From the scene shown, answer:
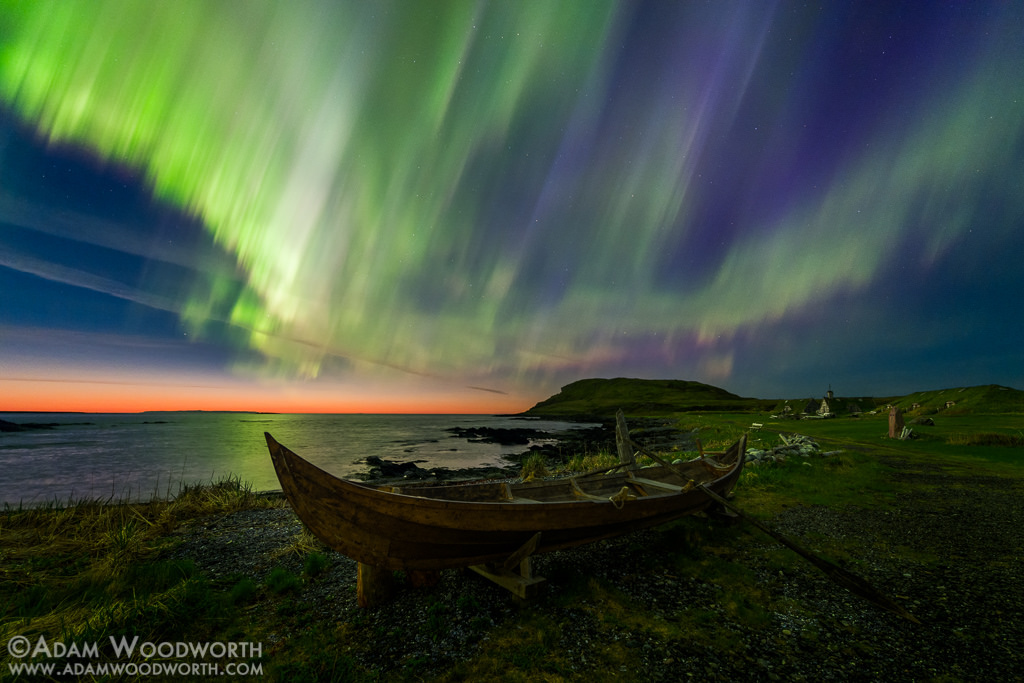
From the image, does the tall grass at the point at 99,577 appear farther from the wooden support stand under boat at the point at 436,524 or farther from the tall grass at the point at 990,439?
the tall grass at the point at 990,439

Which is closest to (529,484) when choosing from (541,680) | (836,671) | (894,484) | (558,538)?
(558,538)

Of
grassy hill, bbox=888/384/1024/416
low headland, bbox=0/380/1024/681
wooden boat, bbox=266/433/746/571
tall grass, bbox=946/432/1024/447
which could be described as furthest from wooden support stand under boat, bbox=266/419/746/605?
grassy hill, bbox=888/384/1024/416

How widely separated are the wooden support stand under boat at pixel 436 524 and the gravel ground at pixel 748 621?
0.77 m

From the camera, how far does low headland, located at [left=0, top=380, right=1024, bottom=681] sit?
17.0ft

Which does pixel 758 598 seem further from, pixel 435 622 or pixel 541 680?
pixel 435 622

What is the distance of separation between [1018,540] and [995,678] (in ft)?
25.8

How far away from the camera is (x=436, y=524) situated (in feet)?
19.1

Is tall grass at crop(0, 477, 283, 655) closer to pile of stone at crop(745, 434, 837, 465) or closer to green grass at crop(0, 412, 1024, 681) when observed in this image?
green grass at crop(0, 412, 1024, 681)

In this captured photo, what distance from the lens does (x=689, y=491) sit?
29.3ft

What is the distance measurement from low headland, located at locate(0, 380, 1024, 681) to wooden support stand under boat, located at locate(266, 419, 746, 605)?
2.51 ft

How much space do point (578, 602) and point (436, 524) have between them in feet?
10.5

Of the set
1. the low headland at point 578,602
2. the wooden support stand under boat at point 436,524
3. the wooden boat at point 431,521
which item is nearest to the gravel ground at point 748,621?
the low headland at point 578,602

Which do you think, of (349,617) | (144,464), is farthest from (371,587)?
(144,464)

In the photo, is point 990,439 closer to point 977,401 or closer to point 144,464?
point 977,401
